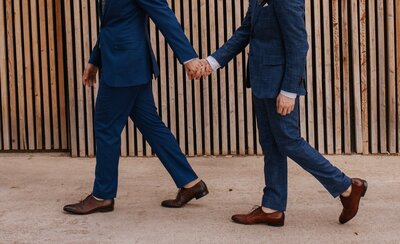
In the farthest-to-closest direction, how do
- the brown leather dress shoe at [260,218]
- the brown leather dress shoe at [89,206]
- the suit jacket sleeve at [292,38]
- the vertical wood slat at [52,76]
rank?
the vertical wood slat at [52,76]
the brown leather dress shoe at [89,206]
the brown leather dress shoe at [260,218]
the suit jacket sleeve at [292,38]

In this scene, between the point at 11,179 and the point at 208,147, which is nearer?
the point at 11,179

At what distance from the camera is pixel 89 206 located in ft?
19.1

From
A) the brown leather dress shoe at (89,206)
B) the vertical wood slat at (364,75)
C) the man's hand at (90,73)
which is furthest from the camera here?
the vertical wood slat at (364,75)

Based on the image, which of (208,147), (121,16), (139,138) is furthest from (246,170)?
(121,16)

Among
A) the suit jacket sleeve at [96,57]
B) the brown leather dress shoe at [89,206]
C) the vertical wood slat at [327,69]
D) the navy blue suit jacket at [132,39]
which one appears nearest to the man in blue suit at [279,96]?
the navy blue suit jacket at [132,39]

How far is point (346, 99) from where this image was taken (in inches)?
299

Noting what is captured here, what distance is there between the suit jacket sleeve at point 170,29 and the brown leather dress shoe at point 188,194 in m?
0.93

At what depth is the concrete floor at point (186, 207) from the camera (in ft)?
17.4

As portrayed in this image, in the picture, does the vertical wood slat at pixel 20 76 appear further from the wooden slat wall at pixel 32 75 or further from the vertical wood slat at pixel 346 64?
the vertical wood slat at pixel 346 64

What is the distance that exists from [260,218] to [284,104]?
84 cm

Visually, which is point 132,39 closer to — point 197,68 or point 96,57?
point 96,57

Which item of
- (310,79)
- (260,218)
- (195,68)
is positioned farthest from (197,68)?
(310,79)

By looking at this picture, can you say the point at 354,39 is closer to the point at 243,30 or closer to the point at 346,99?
the point at 346,99

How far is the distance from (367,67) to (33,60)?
3046 millimetres
